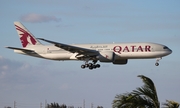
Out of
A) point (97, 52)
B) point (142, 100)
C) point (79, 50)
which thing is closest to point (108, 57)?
point (97, 52)

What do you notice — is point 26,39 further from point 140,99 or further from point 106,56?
point 140,99

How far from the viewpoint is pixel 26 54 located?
76.9 m

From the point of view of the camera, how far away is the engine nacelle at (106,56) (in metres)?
69.9

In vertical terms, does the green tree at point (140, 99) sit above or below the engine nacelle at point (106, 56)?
below

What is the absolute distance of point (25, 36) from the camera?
82688 millimetres

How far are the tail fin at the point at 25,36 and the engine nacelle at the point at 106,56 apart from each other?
14.1 meters

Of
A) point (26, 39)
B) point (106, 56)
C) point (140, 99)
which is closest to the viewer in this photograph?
point (140, 99)

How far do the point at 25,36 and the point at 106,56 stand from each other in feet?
64.0

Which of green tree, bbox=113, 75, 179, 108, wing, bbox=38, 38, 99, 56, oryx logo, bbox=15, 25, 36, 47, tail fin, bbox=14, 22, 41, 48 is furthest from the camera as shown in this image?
oryx logo, bbox=15, 25, 36, 47

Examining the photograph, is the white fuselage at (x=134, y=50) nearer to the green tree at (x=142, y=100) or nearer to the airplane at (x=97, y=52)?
the airplane at (x=97, y=52)

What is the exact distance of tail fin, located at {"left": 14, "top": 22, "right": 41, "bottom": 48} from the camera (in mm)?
80537

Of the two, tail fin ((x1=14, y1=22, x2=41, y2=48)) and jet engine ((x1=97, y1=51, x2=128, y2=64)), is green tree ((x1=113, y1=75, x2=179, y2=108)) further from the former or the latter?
tail fin ((x1=14, y1=22, x2=41, y2=48))

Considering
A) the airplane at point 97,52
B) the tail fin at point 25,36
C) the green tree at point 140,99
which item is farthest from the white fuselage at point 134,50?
the green tree at point 140,99

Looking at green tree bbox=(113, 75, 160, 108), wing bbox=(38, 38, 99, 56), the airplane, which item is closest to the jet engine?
the airplane
